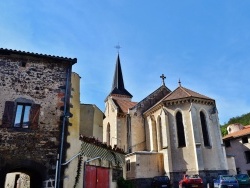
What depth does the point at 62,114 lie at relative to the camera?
12781 millimetres

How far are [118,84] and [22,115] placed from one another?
94.7 feet

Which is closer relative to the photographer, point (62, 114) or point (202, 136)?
point (62, 114)

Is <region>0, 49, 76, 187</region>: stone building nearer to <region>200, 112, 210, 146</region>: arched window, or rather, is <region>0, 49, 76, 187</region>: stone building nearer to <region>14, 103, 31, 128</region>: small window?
<region>14, 103, 31, 128</region>: small window

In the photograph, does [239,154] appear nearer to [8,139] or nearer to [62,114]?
[62,114]

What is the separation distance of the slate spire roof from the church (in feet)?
35.7

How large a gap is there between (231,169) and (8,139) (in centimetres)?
2166

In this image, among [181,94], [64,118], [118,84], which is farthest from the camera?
[118,84]

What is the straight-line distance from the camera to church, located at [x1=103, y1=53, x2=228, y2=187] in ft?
73.6

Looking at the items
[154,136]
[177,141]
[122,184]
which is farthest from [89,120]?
[154,136]

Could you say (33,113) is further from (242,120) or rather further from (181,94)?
(242,120)

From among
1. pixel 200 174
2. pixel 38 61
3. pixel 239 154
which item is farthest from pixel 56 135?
pixel 239 154

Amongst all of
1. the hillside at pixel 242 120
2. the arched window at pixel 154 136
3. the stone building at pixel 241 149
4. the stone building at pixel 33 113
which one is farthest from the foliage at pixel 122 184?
the hillside at pixel 242 120

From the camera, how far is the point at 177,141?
23.7 metres

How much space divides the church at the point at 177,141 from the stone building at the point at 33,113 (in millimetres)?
12298
